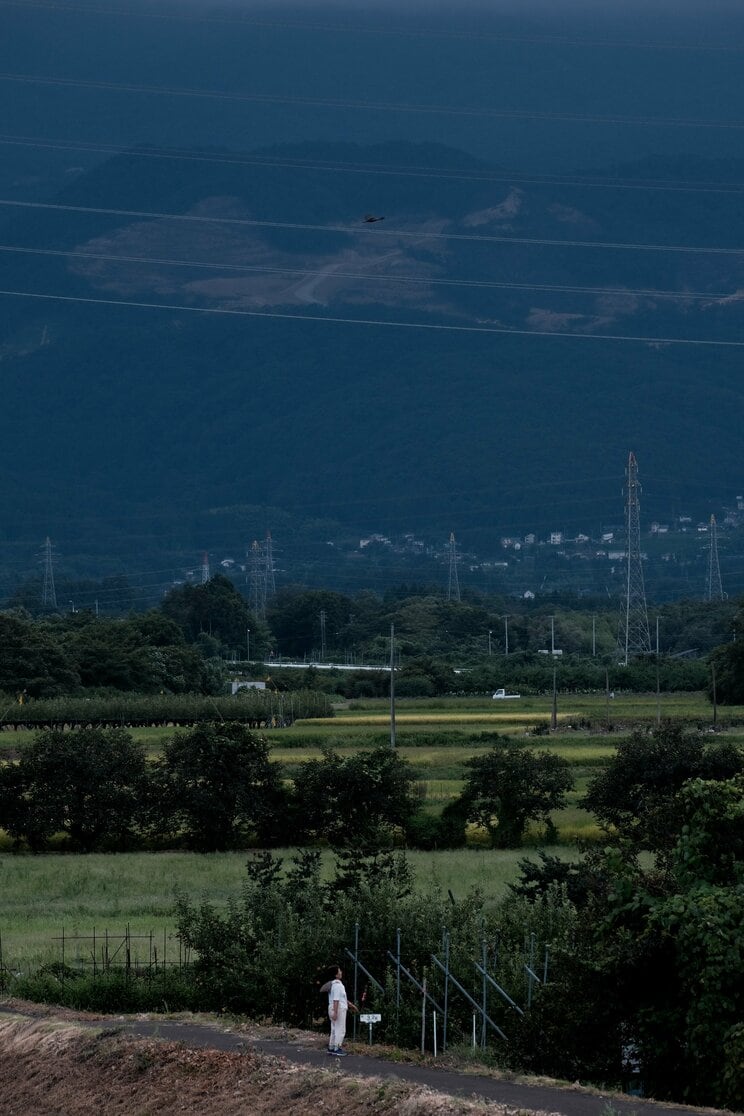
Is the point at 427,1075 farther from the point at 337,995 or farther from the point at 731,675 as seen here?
the point at 731,675

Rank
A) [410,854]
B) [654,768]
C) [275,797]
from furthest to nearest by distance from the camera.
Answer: [275,797] < [654,768] < [410,854]

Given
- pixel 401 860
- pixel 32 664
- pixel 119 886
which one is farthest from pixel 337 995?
pixel 32 664

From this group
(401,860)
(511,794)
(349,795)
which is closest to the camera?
(401,860)

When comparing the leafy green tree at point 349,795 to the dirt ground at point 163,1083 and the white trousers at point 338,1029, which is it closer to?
the dirt ground at point 163,1083

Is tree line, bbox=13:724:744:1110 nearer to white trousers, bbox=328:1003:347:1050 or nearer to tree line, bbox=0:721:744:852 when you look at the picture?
white trousers, bbox=328:1003:347:1050

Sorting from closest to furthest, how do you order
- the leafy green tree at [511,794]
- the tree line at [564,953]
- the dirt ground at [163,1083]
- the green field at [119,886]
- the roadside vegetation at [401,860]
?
the dirt ground at [163,1083], the tree line at [564,953], the roadside vegetation at [401,860], the green field at [119,886], the leafy green tree at [511,794]

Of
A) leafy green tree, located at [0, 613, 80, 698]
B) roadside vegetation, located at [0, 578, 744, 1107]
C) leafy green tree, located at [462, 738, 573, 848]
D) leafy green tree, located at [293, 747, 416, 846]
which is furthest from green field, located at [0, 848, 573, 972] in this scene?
leafy green tree, located at [0, 613, 80, 698]

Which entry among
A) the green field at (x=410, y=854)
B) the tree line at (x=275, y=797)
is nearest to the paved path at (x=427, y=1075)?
the green field at (x=410, y=854)
